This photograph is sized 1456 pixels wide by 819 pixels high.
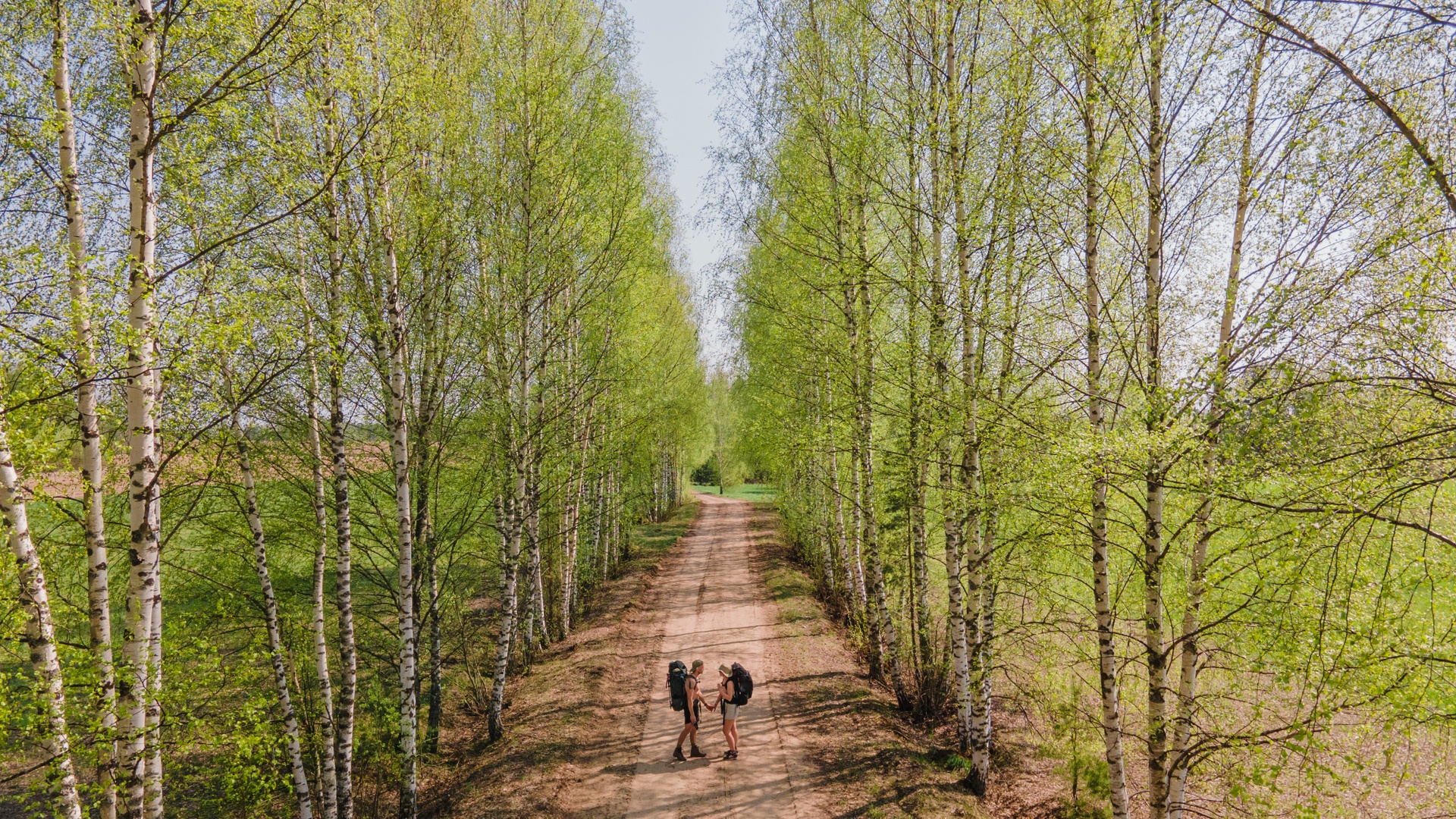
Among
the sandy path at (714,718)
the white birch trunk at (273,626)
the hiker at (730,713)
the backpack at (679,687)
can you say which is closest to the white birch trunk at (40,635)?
the white birch trunk at (273,626)

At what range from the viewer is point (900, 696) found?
1177 centimetres

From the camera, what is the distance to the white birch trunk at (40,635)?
4145 millimetres

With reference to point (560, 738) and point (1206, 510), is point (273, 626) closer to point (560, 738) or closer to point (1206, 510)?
point (560, 738)

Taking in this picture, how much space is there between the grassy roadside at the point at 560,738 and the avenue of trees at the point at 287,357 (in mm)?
623

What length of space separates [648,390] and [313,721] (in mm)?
10684

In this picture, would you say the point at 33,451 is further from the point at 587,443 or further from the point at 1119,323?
the point at 587,443

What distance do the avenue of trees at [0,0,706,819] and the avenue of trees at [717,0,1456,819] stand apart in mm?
4211

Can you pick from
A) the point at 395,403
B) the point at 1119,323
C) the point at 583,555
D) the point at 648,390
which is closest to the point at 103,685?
the point at 395,403

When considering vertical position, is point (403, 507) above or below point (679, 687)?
above

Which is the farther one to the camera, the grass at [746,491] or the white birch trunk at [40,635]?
the grass at [746,491]

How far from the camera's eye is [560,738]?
10406mm

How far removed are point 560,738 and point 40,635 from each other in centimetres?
742

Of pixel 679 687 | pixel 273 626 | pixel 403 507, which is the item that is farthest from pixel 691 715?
pixel 273 626

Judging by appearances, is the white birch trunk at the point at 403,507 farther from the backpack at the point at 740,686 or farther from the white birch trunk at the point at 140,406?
the backpack at the point at 740,686
